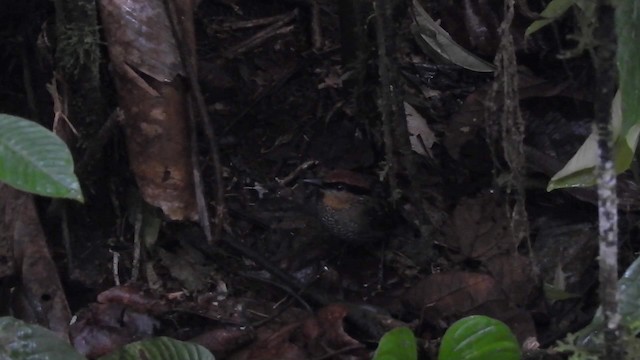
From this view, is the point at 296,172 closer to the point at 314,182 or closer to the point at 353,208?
the point at 314,182

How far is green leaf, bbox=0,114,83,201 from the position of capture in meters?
0.93

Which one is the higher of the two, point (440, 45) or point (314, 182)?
point (440, 45)

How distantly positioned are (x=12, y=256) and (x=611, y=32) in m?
1.09

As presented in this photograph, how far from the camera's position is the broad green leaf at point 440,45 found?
1.69m

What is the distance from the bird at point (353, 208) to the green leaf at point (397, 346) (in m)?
0.46

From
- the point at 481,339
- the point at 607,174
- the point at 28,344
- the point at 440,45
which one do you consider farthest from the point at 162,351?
the point at 440,45

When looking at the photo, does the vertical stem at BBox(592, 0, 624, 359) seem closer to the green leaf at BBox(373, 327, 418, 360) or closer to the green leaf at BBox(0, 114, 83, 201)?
the green leaf at BBox(373, 327, 418, 360)

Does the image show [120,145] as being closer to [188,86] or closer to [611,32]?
[188,86]

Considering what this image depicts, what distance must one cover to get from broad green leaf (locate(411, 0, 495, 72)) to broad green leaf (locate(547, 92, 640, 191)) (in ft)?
2.24

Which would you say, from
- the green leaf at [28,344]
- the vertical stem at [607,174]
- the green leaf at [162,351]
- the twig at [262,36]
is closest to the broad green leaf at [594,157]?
the vertical stem at [607,174]

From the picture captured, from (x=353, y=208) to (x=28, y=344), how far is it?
2.22 ft

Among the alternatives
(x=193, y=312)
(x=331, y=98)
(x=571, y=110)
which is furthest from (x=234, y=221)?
(x=571, y=110)

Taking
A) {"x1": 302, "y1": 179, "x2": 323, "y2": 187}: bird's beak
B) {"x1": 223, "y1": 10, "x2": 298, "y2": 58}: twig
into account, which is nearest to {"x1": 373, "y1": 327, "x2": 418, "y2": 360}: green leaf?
{"x1": 302, "y1": 179, "x2": 323, "y2": 187}: bird's beak

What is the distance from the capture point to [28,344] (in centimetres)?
109
